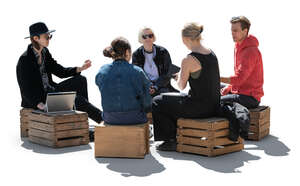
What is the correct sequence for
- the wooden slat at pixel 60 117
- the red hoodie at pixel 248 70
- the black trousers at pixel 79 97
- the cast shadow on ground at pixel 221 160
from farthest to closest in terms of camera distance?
the black trousers at pixel 79 97 < the red hoodie at pixel 248 70 < the wooden slat at pixel 60 117 < the cast shadow on ground at pixel 221 160

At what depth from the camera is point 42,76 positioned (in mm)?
7535

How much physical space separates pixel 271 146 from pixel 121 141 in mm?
2463

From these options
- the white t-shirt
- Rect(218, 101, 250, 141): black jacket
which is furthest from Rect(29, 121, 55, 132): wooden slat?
Rect(218, 101, 250, 141): black jacket

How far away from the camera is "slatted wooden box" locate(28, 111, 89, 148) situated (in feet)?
22.5

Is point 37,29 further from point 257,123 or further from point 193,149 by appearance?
point 257,123

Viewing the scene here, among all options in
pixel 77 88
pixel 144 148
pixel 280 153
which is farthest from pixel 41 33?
pixel 280 153

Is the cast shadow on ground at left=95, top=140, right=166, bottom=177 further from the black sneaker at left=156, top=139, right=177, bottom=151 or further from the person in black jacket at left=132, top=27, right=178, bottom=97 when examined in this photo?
the person in black jacket at left=132, top=27, right=178, bottom=97

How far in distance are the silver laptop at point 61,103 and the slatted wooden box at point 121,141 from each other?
3.56 ft

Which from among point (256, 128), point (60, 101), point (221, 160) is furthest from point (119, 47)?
point (256, 128)

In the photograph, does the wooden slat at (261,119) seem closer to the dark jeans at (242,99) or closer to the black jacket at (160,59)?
the dark jeans at (242,99)

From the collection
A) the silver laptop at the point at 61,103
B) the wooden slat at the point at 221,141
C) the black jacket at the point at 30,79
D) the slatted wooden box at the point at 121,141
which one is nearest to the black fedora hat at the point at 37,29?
the black jacket at the point at 30,79

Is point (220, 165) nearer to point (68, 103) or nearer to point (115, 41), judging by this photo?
point (115, 41)

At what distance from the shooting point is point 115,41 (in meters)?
6.05

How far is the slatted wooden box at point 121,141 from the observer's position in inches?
240
